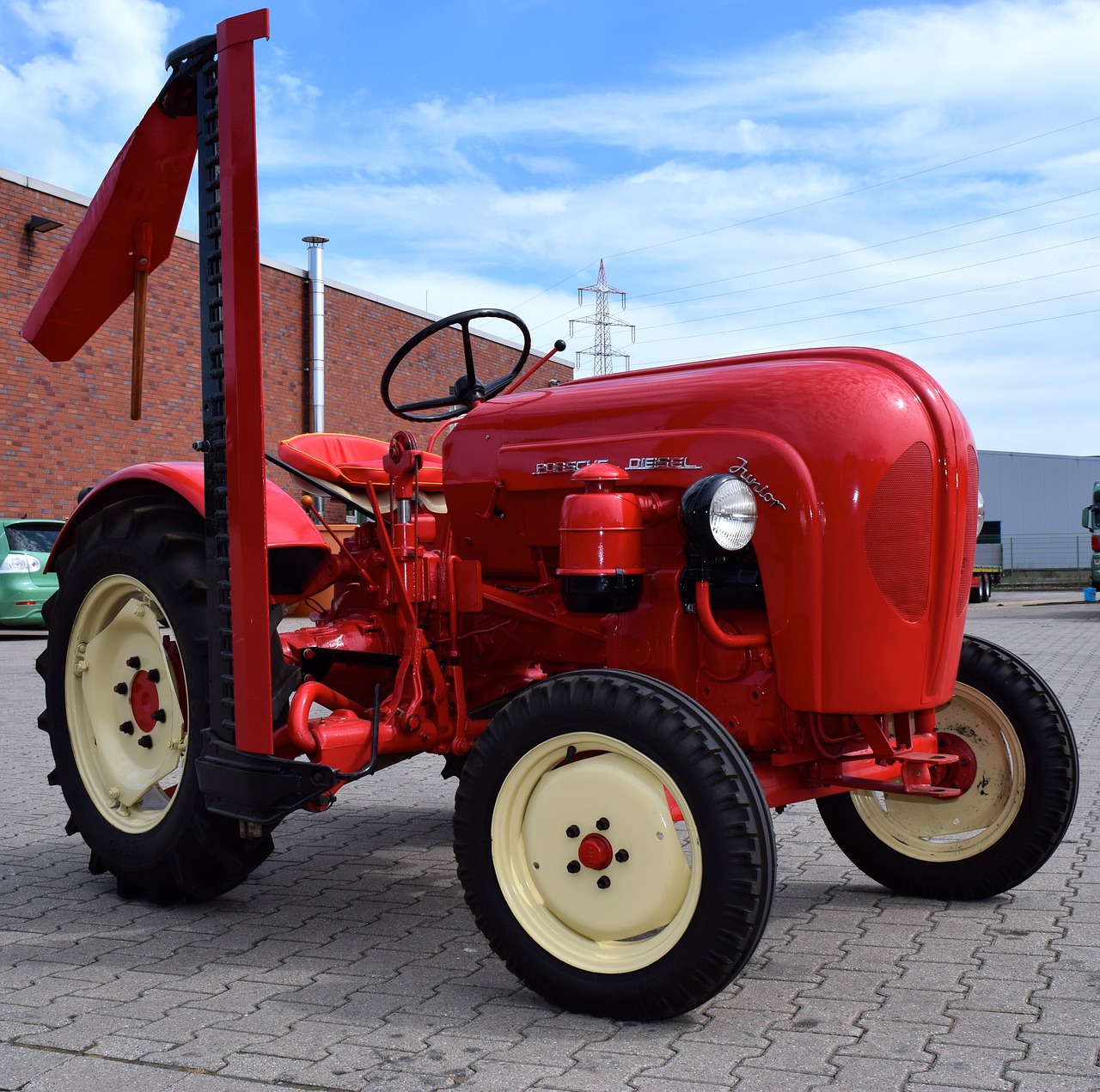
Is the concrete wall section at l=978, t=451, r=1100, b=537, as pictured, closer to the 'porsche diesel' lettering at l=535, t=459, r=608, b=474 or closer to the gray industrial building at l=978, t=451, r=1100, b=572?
the gray industrial building at l=978, t=451, r=1100, b=572

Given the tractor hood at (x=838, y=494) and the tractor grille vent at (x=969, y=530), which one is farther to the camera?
the tractor grille vent at (x=969, y=530)

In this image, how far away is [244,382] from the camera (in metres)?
3.16

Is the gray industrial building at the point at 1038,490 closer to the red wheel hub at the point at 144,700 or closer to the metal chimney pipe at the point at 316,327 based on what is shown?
the metal chimney pipe at the point at 316,327

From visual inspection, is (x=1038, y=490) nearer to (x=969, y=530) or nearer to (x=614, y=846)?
(x=969, y=530)

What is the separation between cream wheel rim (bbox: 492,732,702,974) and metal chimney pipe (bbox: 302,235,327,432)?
20.3 metres

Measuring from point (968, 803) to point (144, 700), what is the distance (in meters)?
2.50

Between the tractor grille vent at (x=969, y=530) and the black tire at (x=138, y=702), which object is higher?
the tractor grille vent at (x=969, y=530)

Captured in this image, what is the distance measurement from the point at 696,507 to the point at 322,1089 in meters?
1.42

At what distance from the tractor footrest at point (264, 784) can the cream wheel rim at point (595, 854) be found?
0.57 metres

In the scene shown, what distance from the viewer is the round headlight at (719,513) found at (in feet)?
9.11

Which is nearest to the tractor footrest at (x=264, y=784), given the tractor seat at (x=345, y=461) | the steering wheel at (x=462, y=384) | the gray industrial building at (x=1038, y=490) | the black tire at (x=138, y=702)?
the black tire at (x=138, y=702)

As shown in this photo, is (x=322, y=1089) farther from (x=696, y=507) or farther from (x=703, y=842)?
(x=696, y=507)

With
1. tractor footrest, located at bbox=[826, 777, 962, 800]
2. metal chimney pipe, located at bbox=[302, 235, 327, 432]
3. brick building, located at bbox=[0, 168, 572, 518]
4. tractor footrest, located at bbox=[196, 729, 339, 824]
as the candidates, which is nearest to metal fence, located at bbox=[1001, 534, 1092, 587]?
brick building, located at bbox=[0, 168, 572, 518]

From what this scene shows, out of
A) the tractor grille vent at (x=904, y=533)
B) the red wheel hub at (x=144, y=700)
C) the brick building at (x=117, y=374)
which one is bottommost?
the red wheel hub at (x=144, y=700)
